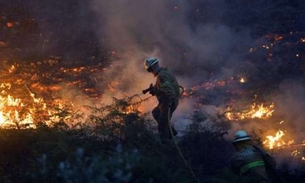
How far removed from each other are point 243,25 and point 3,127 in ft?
45.8

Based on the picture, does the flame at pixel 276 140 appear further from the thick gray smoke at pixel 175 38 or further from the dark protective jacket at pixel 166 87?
the thick gray smoke at pixel 175 38

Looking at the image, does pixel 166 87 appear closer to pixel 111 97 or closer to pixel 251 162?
pixel 251 162

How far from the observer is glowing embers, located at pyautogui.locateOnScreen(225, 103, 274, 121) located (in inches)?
475

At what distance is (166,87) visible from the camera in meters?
8.93

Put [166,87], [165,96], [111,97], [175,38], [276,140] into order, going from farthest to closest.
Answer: [175,38], [111,97], [276,140], [165,96], [166,87]

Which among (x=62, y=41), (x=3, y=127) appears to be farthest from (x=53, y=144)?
(x=62, y=41)

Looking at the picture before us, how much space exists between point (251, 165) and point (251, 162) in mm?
54

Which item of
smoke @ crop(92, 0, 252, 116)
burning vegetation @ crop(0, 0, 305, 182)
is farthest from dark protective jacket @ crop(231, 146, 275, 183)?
smoke @ crop(92, 0, 252, 116)

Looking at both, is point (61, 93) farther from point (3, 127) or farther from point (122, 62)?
point (3, 127)

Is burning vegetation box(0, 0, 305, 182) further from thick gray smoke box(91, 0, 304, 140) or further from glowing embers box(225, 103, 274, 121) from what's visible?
thick gray smoke box(91, 0, 304, 140)

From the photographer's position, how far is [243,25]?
19.8 metres

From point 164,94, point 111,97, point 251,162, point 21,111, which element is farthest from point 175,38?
point 251,162

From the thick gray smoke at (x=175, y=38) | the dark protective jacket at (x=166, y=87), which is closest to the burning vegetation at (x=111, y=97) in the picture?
the thick gray smoke at (x=175, y=38)

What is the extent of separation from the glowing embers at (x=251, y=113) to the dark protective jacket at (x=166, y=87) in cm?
328
